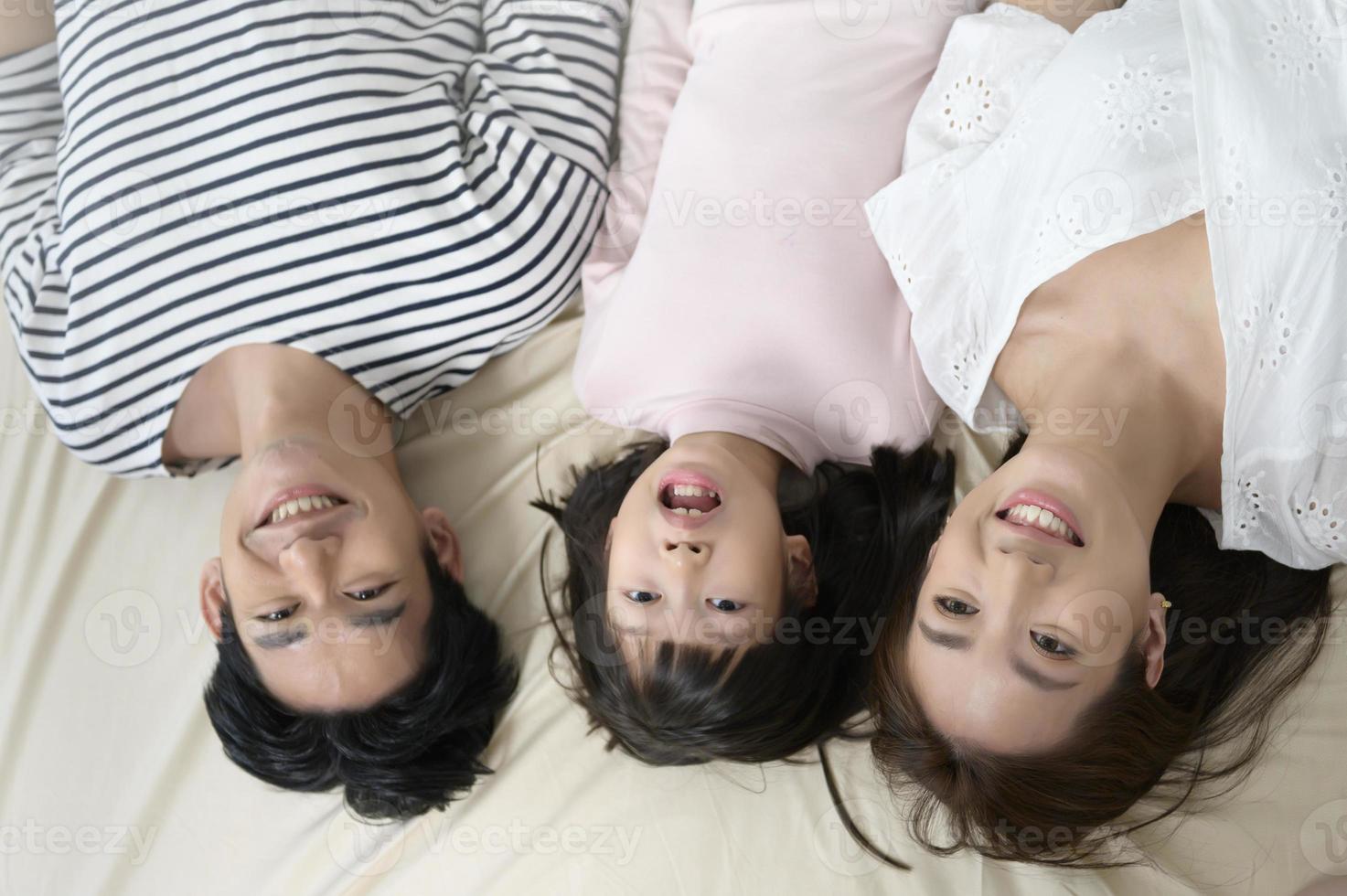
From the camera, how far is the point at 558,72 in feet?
5.28

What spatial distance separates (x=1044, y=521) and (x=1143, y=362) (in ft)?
0.98

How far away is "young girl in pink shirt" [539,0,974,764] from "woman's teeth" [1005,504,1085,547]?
0.27 m

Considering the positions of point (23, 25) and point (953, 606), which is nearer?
point (953, 606)

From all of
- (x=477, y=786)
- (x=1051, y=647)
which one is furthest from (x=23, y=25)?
(x=1051, y=647)

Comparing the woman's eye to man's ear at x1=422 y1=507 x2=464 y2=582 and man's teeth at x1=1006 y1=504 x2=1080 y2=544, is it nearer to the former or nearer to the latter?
man's ear at x1=422 y1=507 x2=464 y2=582

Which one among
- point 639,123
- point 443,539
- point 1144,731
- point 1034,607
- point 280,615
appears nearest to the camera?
point 1034,607

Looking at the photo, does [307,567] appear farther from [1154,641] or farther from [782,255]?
[1154,641]

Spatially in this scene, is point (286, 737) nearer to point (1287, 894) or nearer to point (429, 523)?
point (429, 523)

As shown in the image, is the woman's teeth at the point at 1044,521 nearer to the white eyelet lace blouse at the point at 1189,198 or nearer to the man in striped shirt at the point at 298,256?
the white eyelet lace blouse at the point at 1189,198

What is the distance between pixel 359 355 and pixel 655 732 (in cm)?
70

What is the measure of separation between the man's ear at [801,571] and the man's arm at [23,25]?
1.48 meters

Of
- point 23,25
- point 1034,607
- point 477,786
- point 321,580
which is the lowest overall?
point 477,786

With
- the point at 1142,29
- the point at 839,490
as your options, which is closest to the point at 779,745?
the point at 839,490

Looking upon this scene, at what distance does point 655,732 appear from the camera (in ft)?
4.25
